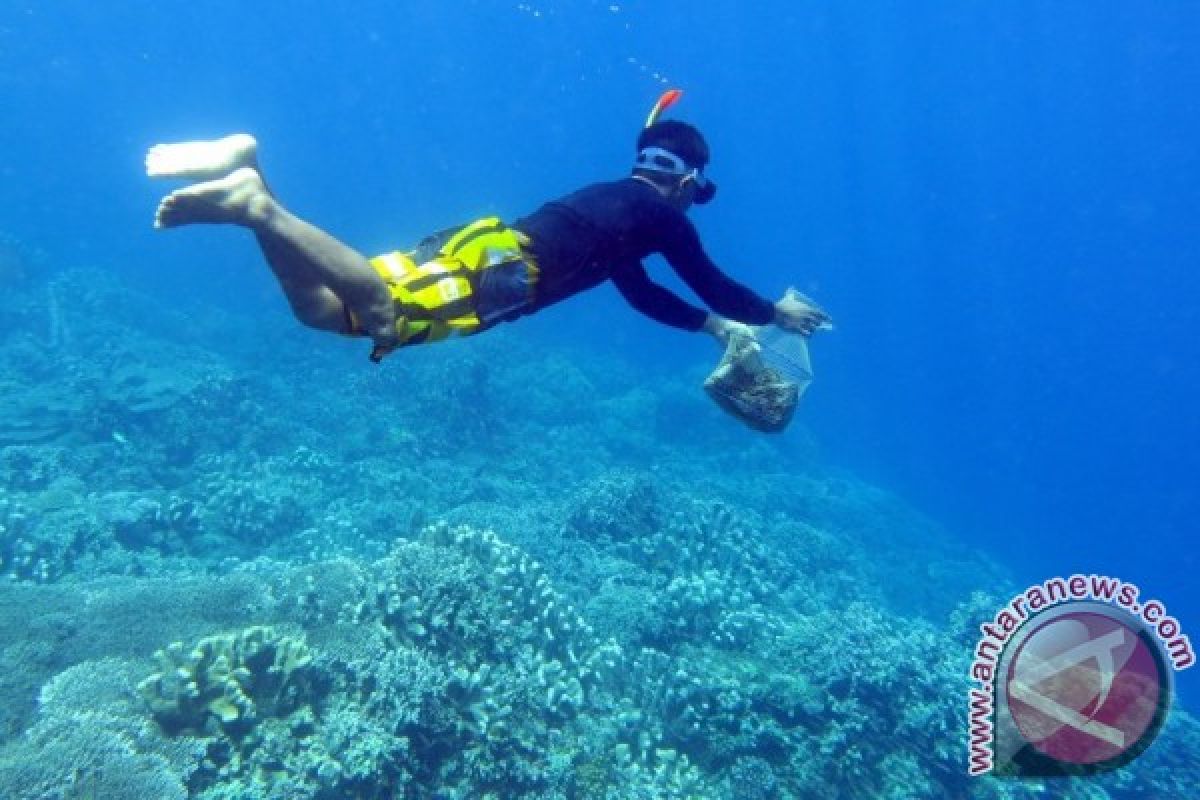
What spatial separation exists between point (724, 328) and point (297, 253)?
3228mm

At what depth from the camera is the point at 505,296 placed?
3939 millimetres

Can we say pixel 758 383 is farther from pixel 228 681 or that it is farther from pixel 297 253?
pixel 228 681

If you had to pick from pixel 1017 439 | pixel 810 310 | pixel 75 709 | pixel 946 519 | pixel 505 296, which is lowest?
pixel 75 709

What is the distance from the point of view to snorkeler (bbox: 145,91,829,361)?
130 inches

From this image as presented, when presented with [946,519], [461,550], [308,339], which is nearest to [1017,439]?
[946,519]

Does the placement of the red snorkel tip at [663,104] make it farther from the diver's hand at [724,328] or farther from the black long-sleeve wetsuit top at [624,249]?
the diver's hand at [724,328]

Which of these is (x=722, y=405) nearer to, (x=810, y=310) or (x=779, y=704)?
(x=810, y=310)

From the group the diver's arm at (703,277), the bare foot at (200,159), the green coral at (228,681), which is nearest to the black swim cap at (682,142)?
the diver's arm at (703,277)

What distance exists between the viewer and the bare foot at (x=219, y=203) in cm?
314

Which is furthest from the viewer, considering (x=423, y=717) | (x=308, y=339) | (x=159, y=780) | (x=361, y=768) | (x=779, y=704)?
(x=308, y=339)

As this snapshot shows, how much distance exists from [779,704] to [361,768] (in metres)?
4.62

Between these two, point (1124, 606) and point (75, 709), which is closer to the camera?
point (1124, 606)
